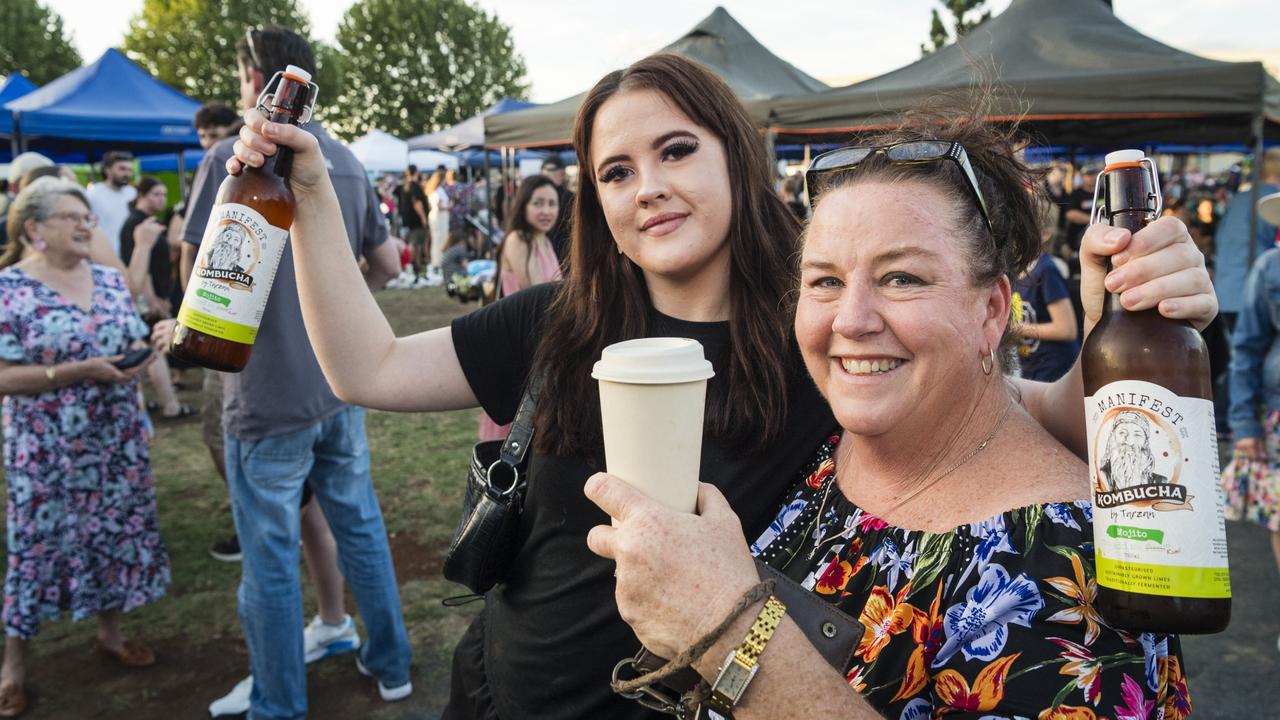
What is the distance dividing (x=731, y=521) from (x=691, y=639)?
0.58 feet

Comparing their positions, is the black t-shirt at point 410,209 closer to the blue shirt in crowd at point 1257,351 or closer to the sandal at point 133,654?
the sandal at point 133,654

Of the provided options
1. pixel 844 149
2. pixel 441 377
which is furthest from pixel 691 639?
pixel 441 377

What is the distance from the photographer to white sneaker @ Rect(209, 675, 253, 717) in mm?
3668

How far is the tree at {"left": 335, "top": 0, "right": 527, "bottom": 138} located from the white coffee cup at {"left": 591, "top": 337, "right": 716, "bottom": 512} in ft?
175

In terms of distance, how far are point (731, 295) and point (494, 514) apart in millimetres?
762

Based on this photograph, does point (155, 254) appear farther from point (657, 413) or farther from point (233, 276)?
point (657, 413)

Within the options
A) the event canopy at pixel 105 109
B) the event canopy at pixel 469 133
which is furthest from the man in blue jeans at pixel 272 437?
the event canopy at pixel 469 133

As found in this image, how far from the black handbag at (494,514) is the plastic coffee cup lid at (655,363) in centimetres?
74

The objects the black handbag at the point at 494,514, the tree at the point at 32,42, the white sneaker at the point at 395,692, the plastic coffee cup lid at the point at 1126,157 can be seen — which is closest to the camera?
the plastic coffee cup lid at the point at 1126,157

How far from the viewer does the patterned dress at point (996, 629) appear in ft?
3.41

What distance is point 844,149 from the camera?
4.83ft

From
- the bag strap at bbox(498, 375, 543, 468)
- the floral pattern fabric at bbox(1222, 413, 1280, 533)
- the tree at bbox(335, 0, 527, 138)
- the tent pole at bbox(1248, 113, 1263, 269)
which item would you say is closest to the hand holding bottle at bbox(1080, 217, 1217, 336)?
the bag strap at bbox(498, 375, 543, 468)

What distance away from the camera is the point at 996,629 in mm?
1096

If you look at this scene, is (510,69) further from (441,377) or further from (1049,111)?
(441,377)
